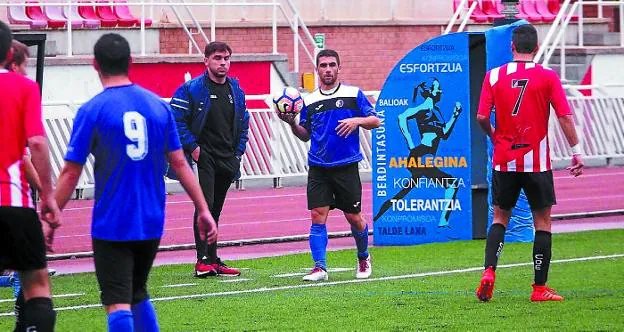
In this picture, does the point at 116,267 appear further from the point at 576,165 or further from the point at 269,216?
the point at 269,216

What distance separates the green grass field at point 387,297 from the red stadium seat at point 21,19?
11.8 metres

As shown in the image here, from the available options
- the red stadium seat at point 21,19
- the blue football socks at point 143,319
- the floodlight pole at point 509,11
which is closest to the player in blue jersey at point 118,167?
the blue football socks at point 143,319

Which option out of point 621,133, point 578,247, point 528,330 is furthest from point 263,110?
point 528,330

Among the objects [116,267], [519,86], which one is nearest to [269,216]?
[519,86]

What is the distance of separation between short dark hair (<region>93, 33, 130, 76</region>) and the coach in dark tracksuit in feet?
18.0

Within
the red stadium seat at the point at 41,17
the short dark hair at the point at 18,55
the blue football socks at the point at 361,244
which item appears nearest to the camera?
the short dark hair at the point at 18,55

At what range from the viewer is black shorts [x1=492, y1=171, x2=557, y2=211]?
11.0 meters

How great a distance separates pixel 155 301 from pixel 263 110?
1277 centimetres

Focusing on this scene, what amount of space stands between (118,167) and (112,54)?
0.58m

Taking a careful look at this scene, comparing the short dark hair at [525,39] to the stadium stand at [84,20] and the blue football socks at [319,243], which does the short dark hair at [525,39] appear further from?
the stadium stand at [84,20]

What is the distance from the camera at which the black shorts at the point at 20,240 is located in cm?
779

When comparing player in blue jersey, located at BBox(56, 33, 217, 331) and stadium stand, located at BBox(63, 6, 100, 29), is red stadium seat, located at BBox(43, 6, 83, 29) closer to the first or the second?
stadium stand, located at BBox(63, 6, 100, 29)

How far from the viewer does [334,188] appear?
42.2 ft

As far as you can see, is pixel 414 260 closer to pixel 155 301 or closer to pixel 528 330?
pixel 155 301
